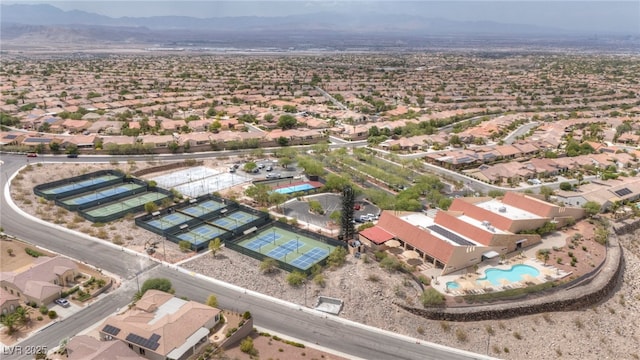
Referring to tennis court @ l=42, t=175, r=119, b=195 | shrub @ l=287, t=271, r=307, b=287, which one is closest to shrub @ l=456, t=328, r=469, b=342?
shrub @ l=287, t=271, r=307, b=287

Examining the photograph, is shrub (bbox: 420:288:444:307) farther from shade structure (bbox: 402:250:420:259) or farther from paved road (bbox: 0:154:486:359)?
shade structure (bbox: 402:250:420:259)

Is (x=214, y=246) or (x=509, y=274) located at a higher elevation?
(x=214, y=246)

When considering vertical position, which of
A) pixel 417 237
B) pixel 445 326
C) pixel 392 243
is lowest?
pixel 445 326

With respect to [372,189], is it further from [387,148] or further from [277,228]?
[387,148]

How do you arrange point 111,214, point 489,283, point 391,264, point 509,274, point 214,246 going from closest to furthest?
point 489,283
point 391,264
point 509,274
point 214,246
point 111,214

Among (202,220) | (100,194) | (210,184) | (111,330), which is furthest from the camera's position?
(210,184)

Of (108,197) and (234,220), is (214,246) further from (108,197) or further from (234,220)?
(108,197)

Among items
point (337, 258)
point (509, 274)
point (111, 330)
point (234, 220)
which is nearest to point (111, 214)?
point (234, 220)

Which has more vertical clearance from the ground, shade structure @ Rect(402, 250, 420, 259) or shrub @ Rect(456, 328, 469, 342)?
shade structure @ Rect(402, 250, 420, 259)
